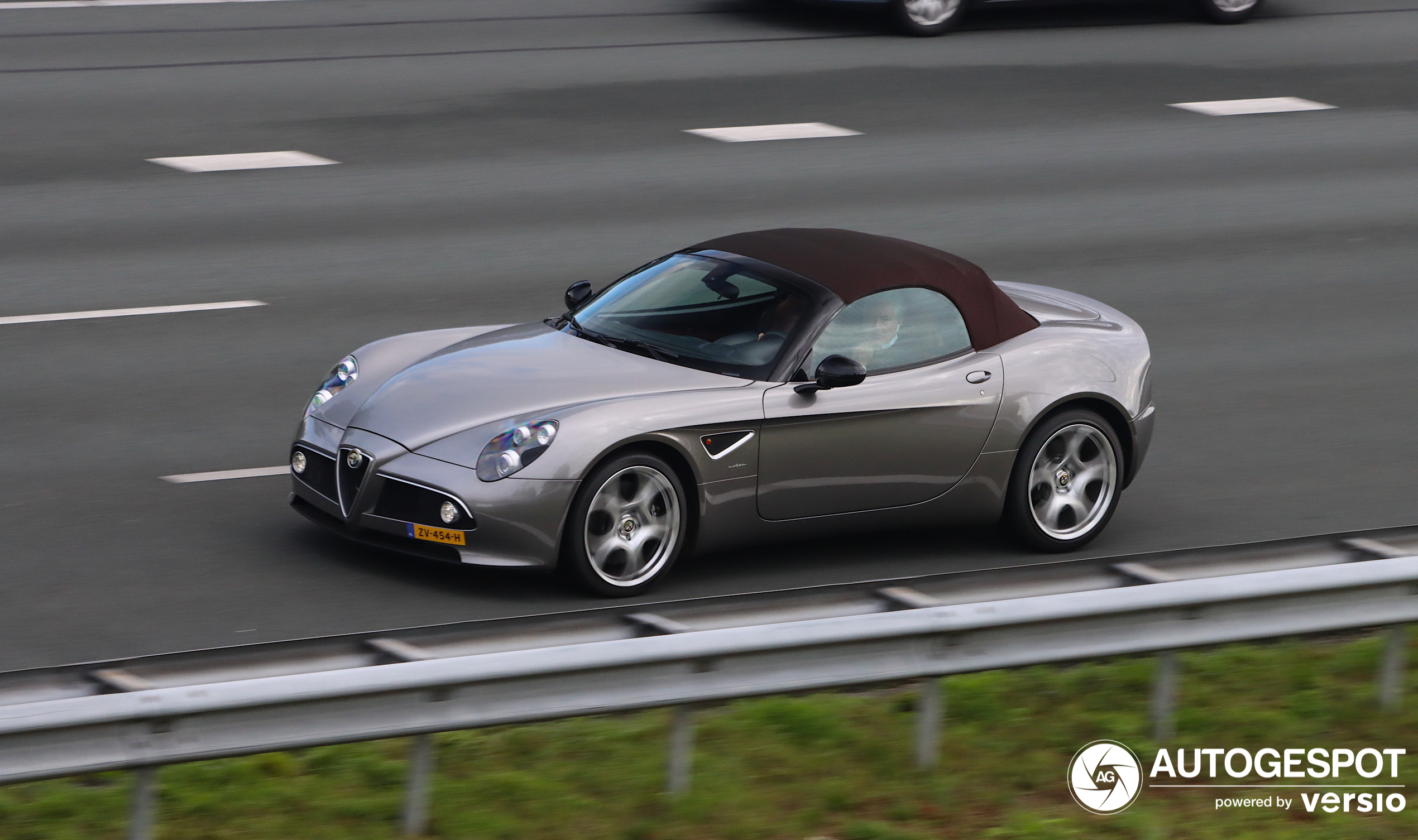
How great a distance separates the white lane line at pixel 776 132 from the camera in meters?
16.2

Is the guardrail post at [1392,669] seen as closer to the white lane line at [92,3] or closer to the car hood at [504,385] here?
the car hood at [504,385]

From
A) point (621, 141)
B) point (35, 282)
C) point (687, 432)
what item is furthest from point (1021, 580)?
point (621, 141)

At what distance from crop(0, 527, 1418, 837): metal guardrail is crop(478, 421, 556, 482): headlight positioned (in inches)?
74.6

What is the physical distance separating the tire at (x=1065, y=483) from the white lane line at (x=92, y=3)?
1413 cm

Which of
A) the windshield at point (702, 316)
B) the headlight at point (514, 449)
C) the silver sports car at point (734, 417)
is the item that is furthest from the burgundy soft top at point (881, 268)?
the headlight at point (514, 449)

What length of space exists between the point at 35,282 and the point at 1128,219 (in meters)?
7.94

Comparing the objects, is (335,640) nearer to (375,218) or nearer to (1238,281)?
(375,218)

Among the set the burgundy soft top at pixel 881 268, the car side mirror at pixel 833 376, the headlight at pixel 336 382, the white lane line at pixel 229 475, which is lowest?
the white lane line at pixel 229 475

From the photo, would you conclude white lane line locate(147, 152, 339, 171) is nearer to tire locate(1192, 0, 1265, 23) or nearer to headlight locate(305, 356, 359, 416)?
headlight locate(305, 356, 359, 416)

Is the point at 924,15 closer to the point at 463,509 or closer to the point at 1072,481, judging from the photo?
the point at 1072,481

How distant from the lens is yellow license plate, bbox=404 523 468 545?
725 cm

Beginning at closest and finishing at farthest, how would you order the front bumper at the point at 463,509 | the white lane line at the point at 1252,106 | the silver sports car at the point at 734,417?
the front bumper at the point at 463,509 → the silver sports car at the point at 734,417 → the white lane line at the point at 1252,106

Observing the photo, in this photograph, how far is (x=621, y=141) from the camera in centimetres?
1580

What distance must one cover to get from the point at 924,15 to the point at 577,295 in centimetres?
1171
